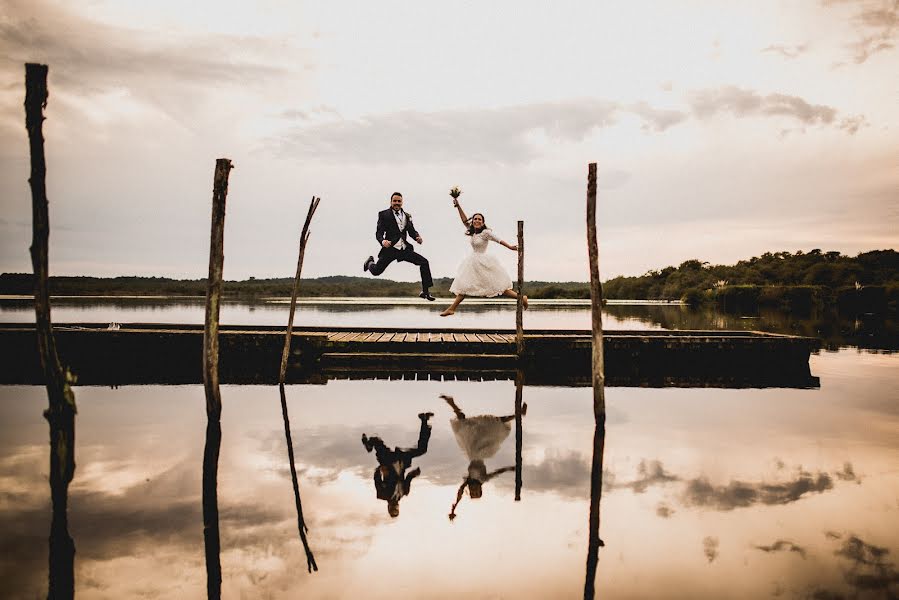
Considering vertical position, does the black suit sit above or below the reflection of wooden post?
above

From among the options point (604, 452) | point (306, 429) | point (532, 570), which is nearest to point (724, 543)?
point (532, 570)

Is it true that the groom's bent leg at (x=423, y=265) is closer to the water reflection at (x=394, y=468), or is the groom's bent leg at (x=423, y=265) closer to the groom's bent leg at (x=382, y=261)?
the groom's bent leg at (x=382, y=261)

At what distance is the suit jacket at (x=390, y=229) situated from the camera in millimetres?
13633

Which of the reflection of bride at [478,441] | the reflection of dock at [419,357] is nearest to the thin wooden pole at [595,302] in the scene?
the reflection of bride at [478,441]

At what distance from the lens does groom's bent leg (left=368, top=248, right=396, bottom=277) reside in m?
13.6

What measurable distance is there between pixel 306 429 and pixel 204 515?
Answer: 11.6 feet

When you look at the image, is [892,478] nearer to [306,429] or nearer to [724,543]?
[724,543]

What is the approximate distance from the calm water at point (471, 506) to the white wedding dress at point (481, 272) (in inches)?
197

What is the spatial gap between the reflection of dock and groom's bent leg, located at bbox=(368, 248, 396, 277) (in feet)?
5.22

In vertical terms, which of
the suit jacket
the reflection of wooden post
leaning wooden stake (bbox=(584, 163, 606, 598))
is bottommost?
the reflection of wooden post

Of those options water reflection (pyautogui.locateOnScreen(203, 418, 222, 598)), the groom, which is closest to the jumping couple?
the groom

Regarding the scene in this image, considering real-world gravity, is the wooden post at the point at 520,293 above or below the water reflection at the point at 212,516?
above

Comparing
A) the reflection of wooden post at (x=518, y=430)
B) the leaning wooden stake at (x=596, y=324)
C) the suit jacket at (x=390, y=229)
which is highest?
the suit jacket at (x=390, y=229)

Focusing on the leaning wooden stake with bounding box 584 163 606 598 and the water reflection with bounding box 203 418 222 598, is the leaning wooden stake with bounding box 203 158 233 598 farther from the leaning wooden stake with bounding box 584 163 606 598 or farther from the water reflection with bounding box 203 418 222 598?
the leaning wooden stake with bounding box 584 163 606 598
